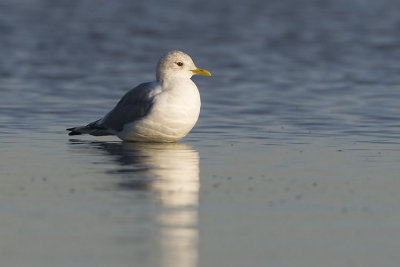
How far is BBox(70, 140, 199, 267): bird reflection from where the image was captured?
694 cm

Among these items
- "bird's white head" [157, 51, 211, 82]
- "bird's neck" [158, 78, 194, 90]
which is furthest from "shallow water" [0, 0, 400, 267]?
"bird's white head" [157, 51, 211, 82]

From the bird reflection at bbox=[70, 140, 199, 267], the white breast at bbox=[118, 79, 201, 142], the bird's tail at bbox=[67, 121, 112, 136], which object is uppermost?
the white breast at bbox=[118, 79, 201, 142]

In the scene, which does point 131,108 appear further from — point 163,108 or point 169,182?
point 169,182

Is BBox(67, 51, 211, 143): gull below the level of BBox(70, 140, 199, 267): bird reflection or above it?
above

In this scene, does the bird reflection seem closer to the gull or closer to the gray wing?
the gull

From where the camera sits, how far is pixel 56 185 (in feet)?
30.1

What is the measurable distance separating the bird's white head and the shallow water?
82 centimetres

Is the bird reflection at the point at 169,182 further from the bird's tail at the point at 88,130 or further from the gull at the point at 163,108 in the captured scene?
the bird's tail at the point at 88,130

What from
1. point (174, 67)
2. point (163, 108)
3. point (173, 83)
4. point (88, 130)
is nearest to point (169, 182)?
point (163, 108)

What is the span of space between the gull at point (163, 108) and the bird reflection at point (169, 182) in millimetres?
150

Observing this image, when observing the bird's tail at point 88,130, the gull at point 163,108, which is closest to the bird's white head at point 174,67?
the gull at point 163,108

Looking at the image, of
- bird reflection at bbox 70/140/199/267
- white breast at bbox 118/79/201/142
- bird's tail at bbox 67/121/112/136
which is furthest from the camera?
bird's tail at bbox 67/121/112/136

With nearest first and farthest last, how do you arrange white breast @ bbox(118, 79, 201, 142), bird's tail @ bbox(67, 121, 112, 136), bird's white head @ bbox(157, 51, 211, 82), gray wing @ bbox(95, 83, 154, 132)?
1. white breast @ bbox(118, 79, 201, 142)
2. gray wing @ bbox(95, 83, 154, 132)
3. bird's white head @ bbox(157, 51, 211, 82)
4. bird's tail @ bbox(67, 121, 112, 136)

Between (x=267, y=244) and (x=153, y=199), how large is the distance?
1.64 m
